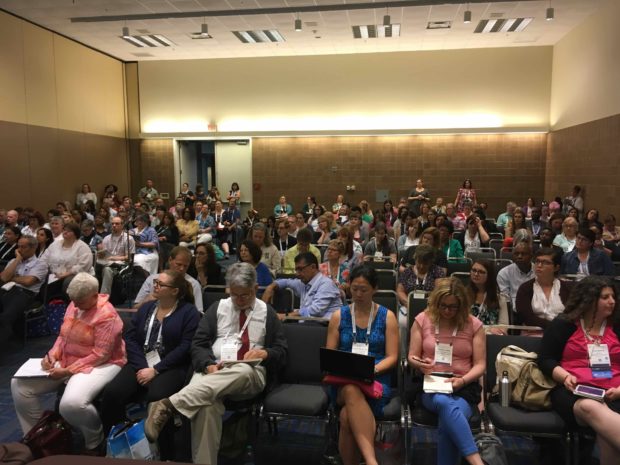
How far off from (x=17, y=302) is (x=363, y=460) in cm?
417

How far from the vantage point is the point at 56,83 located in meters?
12.6

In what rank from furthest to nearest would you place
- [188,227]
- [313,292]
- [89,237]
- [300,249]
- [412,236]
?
[188,227]
[89,237]
[412,236]
[300,249]
[313,292]

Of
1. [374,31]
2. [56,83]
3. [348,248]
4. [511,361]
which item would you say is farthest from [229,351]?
[56,83]

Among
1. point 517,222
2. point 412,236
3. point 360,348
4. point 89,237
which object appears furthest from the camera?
point 517,222

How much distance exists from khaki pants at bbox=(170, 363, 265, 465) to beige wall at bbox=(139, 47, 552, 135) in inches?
493

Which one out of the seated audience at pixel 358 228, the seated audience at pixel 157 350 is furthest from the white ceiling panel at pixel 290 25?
the seated audience at pixel 157 350

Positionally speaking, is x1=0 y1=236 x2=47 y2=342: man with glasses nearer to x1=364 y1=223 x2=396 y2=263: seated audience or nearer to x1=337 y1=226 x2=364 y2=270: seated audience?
x1=337 y1=226 x2=364 y2=270: seated audience

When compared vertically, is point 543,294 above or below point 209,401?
above

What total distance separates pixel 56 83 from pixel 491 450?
1321cm

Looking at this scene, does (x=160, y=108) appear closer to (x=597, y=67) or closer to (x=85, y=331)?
(x=597, y=67)

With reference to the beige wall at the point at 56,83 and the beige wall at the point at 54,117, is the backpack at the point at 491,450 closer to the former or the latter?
the beige wall at the point at 54,117

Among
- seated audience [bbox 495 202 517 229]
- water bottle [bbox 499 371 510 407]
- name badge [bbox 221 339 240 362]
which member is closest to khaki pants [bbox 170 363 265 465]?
name badge [bbox 221 339 240 362]

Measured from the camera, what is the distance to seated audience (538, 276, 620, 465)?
286cm

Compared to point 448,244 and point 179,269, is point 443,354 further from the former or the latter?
point 448,244
